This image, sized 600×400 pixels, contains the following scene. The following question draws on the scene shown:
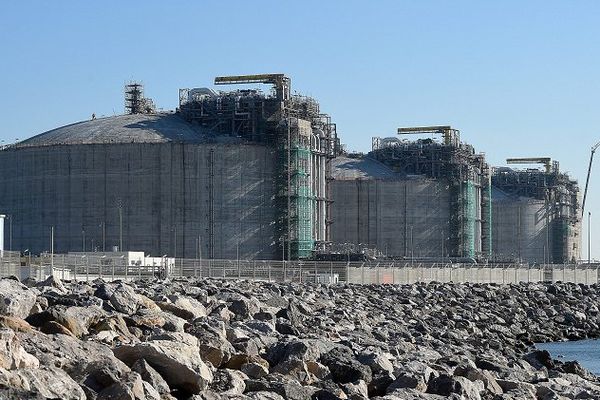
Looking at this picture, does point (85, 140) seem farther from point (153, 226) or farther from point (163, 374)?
point (163, 374)

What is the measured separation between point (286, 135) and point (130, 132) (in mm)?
9389

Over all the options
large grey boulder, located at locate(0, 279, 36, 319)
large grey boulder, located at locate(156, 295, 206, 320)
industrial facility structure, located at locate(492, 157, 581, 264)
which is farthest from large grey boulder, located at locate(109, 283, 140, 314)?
industrial facility structure, located at locate(492, 157, 581, 264)

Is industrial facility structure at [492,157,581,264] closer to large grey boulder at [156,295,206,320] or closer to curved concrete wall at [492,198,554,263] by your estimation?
curved concrete wall at [492,198,554,263]

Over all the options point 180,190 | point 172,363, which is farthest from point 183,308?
point 180,190

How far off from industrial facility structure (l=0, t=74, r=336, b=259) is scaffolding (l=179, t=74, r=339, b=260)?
0.27ft

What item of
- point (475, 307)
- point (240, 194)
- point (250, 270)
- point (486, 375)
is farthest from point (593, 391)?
point (240, 194)

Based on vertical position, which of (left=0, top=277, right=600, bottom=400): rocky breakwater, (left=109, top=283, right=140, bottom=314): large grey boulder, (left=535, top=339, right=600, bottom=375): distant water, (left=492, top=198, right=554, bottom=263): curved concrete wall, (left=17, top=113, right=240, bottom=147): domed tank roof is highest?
(left=17, top=113, right=240, bottom=147): domed tank roof

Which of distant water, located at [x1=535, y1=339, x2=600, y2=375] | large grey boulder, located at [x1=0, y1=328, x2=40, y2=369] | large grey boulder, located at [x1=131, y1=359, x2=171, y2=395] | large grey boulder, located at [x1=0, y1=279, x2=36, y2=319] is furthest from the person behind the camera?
distant water, located at [x1=535, y1=339, x2=600, y2=375]

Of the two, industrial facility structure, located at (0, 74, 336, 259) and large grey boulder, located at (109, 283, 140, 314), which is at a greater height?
industrial facility structure, located at (0, 74, 336, 259)

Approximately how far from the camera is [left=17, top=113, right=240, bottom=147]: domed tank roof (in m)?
75.9

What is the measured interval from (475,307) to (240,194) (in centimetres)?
2399

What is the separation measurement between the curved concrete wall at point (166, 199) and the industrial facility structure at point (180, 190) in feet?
0.19

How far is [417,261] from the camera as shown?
86.6 m

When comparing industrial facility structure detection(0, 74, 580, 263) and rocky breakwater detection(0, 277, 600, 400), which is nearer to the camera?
rocky breakwater detection(0, 277, 600, 400)
